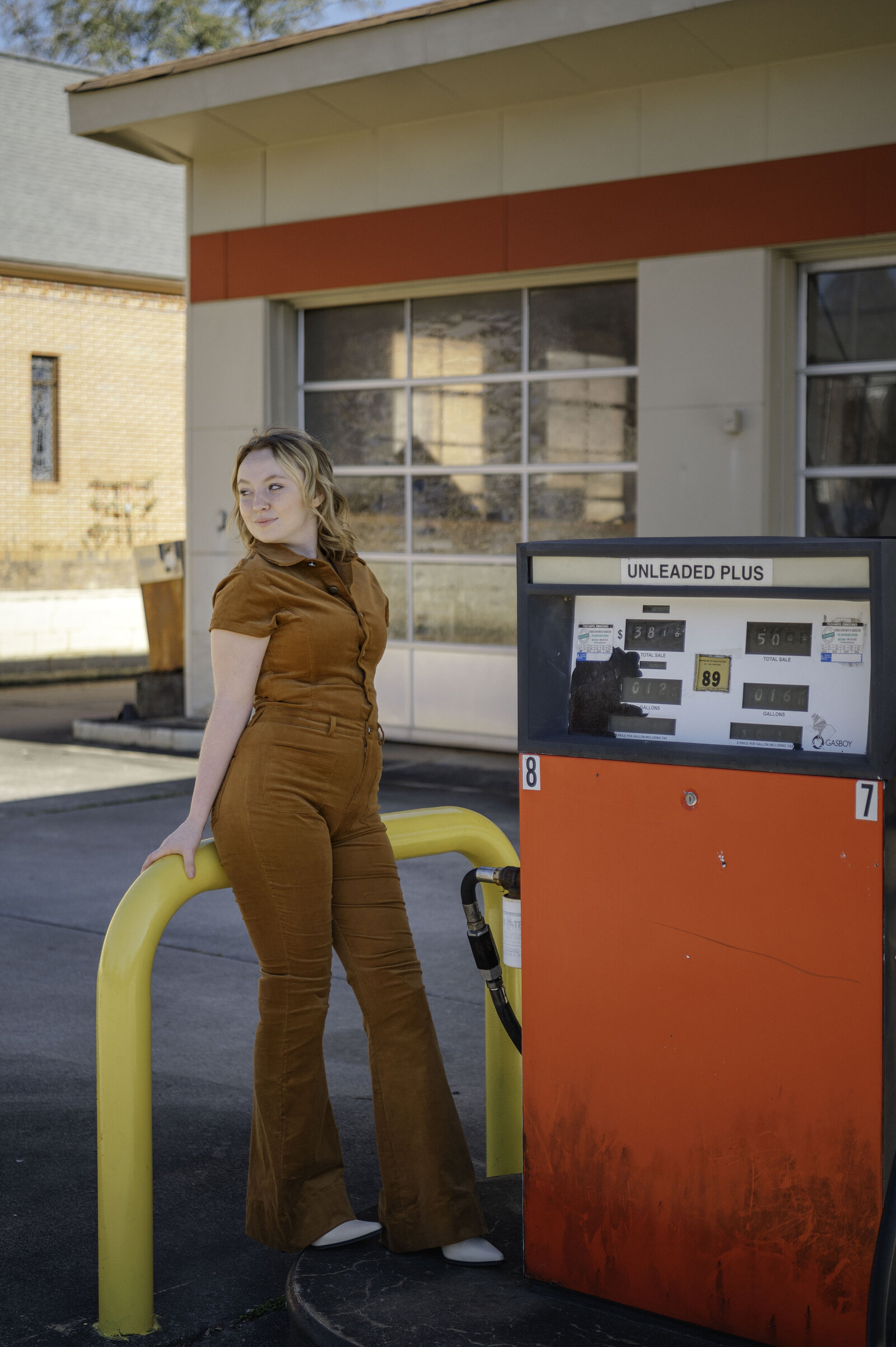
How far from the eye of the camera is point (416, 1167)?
314cm

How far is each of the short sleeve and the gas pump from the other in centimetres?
54

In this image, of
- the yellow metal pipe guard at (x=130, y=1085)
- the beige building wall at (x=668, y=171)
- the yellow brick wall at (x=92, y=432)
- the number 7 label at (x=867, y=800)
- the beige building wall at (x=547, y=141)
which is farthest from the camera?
the yellow brick wall at (x=92, y=432)

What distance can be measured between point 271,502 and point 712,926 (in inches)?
50.5

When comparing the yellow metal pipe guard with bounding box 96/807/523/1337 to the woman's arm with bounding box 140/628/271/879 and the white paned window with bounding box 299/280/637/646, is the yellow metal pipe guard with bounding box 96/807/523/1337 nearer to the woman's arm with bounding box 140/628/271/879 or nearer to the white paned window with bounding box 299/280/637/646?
the woman's arm with bounding box 140/628/271/879

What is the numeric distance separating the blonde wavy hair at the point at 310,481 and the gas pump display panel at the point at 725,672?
668 millimetres

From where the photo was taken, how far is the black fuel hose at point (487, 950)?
10.7 ft

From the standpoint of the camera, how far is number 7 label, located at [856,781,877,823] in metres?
2.51

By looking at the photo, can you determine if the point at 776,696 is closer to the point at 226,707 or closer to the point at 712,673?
the point at 712,673

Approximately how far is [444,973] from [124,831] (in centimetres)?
324

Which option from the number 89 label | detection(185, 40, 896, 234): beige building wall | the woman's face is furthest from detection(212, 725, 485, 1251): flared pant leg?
detection(185, 40, 896, 234): beige building wall

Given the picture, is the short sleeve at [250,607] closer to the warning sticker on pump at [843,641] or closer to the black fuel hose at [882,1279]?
the warning sticker on pump at [843,641]

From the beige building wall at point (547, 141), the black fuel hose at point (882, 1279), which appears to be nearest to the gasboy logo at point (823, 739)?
the black fuel hose at point (882, 1279)

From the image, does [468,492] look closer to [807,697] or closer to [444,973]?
[444,973]

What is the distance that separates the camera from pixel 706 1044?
8.95 ft
